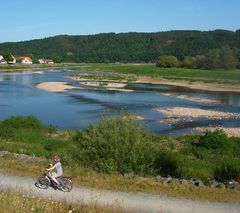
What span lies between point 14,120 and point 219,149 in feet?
41.1

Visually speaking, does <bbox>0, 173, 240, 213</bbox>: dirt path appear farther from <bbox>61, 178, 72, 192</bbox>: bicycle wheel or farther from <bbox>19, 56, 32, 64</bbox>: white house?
<bbox>19, 56, 32, 64</bbox>: white house

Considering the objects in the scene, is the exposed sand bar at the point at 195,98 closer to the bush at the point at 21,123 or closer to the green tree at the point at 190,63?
the bush at the point at 21,123

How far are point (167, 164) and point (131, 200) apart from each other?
23.3ft

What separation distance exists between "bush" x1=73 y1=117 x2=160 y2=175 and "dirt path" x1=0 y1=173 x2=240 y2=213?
3129 mm

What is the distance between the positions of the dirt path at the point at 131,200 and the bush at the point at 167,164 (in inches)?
202

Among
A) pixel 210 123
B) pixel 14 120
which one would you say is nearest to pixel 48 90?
pixel 210 123

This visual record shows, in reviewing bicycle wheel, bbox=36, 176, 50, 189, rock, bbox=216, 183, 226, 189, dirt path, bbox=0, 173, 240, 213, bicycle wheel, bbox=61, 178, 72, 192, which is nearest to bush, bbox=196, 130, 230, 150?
rock, bbox=216, 183, 226, 189

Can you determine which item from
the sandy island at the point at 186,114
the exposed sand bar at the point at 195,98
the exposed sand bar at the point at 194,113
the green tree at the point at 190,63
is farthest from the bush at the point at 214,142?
the green tree at the point at 190,63

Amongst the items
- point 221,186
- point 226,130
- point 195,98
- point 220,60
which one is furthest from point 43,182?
A: point 220,60

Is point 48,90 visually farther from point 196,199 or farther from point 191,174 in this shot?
point 196,199

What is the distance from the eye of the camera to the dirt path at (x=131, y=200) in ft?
38.9

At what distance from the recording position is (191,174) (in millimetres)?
18938

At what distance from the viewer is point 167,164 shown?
19.5 m

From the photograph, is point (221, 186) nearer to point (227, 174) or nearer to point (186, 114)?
point (227, 174)
